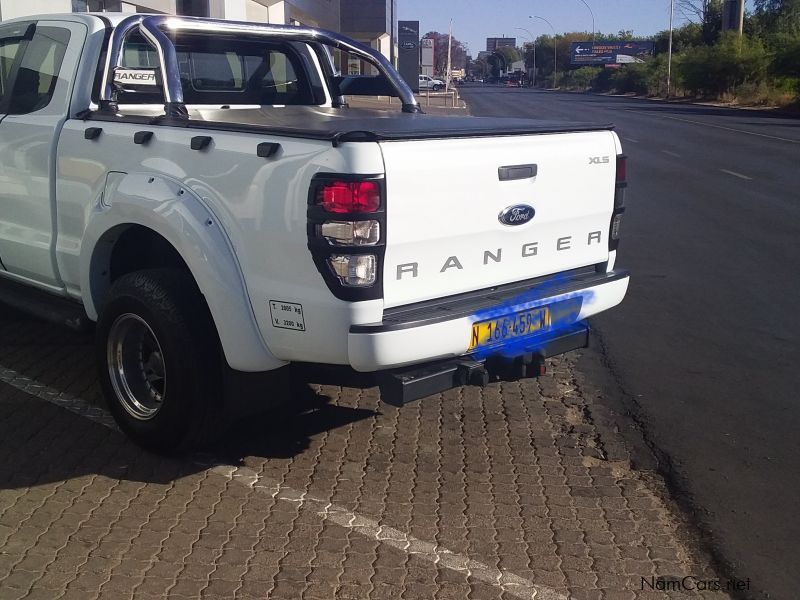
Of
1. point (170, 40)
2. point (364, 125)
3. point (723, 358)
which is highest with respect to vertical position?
point (170, 40)

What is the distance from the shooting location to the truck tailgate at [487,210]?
3775 mm

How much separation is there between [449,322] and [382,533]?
0.89m

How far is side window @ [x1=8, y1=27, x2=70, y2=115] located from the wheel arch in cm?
111

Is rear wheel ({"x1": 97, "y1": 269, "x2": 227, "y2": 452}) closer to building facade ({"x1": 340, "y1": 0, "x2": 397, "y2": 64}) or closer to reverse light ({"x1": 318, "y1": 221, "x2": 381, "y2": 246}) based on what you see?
reverse light ({"x1": 318, "y1": 221, "x2": 381, "y2": 246})

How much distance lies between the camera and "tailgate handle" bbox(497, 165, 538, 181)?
4133 millimetres

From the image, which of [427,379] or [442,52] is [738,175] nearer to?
[427,379]

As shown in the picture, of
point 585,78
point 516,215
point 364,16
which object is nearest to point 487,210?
point 516,215

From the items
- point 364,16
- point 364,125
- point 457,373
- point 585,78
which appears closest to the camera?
point 457,373

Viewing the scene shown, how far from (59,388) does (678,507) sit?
137 inches

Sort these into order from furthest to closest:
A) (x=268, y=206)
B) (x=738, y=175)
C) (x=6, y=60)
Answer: (x=738, y=175) → (x=6, y=60) → (x=268, y=206)

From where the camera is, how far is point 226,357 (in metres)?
4.03

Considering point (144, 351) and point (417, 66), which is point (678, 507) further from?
point (417, 66)

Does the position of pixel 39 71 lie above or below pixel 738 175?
above

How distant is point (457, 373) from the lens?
4004 mm
